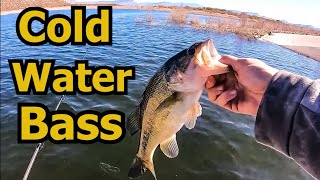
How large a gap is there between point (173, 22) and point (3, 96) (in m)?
27.9

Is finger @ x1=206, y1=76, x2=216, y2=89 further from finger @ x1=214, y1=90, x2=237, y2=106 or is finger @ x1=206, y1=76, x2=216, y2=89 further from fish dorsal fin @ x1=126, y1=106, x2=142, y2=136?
fish dorsal fin @ x1=126, y1=106, x2=142, y2=136

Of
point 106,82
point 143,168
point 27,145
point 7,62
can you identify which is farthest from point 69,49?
point 143,168

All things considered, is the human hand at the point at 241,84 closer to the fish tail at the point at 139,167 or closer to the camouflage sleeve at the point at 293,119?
the camouflage sleeve at the point at 293,119

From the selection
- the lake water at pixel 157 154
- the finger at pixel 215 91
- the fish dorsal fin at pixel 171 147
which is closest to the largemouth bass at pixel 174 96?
the fish dorsal fin at pixel 171 147

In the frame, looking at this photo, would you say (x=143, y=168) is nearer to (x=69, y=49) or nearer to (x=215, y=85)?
(x=215, y=85)

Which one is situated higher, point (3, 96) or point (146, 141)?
point (146, 141)

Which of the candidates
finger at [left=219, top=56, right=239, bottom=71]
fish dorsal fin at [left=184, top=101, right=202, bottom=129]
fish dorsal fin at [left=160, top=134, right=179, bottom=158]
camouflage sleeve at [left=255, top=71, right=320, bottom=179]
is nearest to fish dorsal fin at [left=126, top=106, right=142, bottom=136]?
fish dorsal fin at [left=160, top=134, right=179, bottom=158]

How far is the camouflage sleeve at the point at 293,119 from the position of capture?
1.69m

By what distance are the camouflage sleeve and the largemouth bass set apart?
476 mm

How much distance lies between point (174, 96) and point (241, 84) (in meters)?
0.56

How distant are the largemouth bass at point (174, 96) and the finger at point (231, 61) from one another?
0.05m

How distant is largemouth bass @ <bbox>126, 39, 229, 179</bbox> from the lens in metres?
2.40

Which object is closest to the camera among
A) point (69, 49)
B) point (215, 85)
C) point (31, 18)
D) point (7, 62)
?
point (215, 85)

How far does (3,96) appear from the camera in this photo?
9.79 meters
